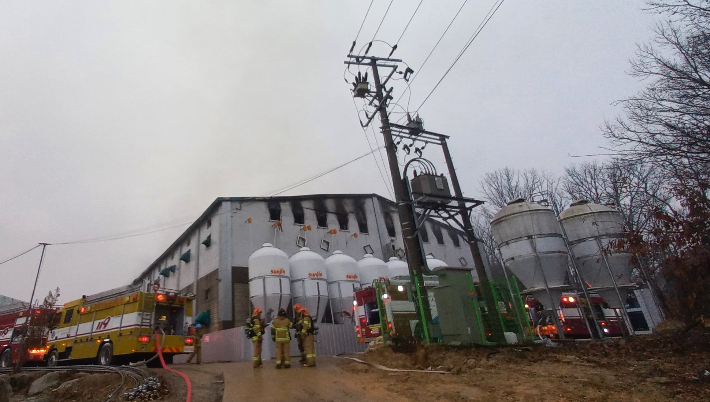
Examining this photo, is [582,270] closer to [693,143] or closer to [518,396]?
[693,143]

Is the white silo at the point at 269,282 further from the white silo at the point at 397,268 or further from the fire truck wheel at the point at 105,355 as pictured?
the fire truck wheel at the point at 105,355

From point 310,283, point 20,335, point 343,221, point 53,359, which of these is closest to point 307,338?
point 310,283

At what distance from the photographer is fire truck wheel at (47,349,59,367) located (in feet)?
56.1

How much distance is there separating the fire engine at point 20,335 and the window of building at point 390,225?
22690mm

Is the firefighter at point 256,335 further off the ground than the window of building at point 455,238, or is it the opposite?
the window of building at point 455,238

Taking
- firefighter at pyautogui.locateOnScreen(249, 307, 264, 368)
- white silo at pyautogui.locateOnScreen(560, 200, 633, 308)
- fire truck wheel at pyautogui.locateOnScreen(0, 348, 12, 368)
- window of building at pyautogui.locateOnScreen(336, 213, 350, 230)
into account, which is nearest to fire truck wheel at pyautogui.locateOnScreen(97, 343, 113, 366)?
firefighter at pyautogui.locateOnScreen(249, 307, 264, 368)

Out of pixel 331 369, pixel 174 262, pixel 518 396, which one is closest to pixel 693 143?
pixel 518 396

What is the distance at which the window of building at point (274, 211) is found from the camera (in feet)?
92.5

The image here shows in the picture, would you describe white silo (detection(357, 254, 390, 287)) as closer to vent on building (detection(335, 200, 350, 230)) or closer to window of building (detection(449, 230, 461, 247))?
vent on building (detection(335, 200, 350, 230))

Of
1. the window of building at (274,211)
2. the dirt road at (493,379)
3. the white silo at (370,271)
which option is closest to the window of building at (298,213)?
the window of building at (274,211)

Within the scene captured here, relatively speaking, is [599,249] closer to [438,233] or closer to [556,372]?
[556,372]

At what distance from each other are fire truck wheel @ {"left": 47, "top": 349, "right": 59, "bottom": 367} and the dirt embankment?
1495 cm

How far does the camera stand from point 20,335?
18703 millimetres

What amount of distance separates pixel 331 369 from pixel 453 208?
6.99 meters
